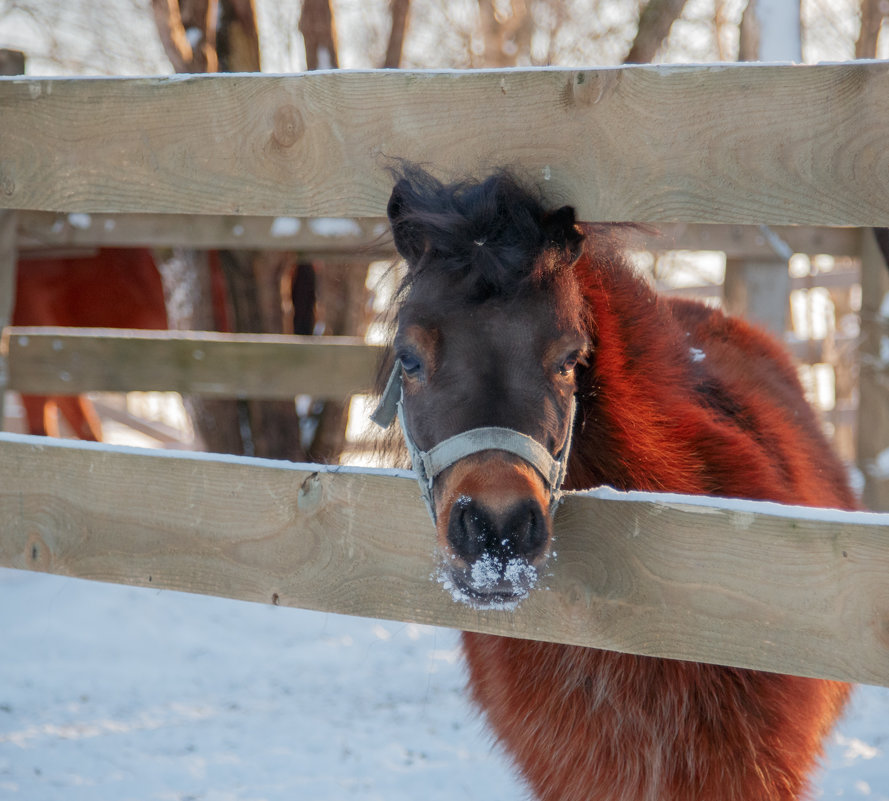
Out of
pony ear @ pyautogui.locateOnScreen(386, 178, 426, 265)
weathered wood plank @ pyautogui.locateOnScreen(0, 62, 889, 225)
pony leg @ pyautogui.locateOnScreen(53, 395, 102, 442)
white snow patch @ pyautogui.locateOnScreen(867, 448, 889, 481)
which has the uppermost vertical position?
weathered wood plank @ pyautogui.locateOnScreen(0, 62, 889, 225)

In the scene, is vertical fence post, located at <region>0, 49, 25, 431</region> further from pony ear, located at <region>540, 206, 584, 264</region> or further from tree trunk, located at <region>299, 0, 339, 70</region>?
pony ear, located at <region>540, 206, 584, 264</region>

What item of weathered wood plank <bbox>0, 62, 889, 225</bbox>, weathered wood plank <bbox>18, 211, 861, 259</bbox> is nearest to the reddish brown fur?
weathered wood plank <bbox>0, 62, 889, 225</bbox>

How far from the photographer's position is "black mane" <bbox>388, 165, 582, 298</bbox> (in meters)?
1.77

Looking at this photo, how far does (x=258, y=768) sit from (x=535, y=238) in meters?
2.33

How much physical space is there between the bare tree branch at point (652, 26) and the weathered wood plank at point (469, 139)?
13.7ft

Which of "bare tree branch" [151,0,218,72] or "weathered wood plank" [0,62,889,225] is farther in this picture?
"bare tree branch" [151,0,218,72]

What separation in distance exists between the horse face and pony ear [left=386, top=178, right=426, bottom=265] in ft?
0.26

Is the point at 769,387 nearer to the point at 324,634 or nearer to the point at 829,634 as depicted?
the point at 829,634

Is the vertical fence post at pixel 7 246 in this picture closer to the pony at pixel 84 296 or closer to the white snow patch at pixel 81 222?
the white snow patch at pixel 81 222

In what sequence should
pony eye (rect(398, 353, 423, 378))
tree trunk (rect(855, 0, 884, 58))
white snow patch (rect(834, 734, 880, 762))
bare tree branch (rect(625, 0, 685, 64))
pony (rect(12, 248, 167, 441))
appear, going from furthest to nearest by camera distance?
1. tree trunk (rect(855, 0, 884, 58))
2. pony (rect(12, 248, 167, 441))
3. bare tree branch (rect(625, 0, 685, 64))
4. white snow patch (rect(834, 734, 880, 762))
5. pony eye (rect(398, 353, 423, 378))

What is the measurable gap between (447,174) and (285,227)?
125 inches

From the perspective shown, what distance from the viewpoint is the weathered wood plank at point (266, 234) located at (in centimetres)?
493

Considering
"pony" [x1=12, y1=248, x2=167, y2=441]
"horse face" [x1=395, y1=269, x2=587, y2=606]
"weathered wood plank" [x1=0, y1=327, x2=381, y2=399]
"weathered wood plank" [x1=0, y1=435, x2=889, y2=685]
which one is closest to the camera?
"weathered wood plank" [x1=0, y1=435, x2=889, y2=685]

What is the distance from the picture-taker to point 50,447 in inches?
78.0
